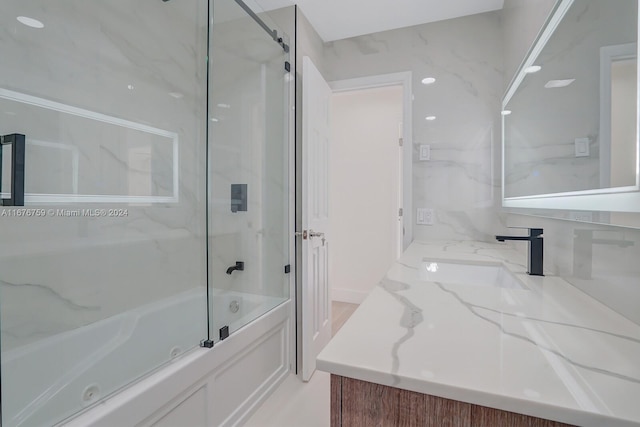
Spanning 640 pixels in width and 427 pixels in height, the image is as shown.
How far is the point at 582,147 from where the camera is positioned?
80 centimetres

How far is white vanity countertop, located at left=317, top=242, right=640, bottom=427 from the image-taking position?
0.45 meters

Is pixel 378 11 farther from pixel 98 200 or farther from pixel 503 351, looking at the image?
pixel 503 351

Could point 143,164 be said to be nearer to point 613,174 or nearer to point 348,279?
point 613,174

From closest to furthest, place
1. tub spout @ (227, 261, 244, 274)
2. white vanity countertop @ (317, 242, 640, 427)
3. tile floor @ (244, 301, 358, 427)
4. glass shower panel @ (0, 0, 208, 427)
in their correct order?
1. white vanity countertop @ (317, 242, 640, 427)
2. glass shower panel @ (0, 0, 208, 427)
3. tile floor @ (244, 301, 358, 427)
4. tub spout @ (227, 261, 244, 274)

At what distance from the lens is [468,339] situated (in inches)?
24.8

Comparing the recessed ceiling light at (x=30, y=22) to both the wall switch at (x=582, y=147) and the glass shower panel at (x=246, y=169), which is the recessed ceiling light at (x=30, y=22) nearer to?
the glass shower panel at (x=246, y=169)

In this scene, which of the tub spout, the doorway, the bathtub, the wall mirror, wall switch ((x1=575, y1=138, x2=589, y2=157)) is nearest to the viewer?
the wall mirror

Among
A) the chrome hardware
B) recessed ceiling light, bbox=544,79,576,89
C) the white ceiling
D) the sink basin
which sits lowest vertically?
the sink basin

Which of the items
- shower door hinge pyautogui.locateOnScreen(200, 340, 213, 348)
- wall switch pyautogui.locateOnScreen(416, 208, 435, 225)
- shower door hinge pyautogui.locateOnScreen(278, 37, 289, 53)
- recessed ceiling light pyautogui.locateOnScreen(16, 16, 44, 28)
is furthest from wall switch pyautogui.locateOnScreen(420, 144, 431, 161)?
recessed ceiling light pyautogui.locateOnScreen(16, 16, 44, 28)

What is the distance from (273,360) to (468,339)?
1659 millimetres

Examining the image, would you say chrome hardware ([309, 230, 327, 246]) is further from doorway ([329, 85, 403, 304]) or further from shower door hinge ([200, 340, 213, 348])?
doorway ([329, 85, 403, 304])

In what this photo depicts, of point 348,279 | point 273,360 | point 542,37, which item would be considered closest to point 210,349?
point 273,360

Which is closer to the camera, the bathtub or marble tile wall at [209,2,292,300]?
the bathtub

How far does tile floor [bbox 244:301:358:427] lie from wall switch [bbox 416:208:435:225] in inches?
52.1
